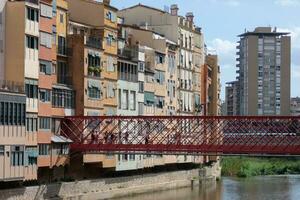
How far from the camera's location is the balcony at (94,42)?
200 ft

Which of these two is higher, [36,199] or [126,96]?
[126,96]

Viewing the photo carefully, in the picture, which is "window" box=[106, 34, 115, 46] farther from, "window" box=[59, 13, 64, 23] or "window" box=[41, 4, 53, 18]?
"window" box=[41, 4, 53, 18]

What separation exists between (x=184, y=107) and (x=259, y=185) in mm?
12439

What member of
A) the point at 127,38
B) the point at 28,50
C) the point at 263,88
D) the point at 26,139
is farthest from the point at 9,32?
the point at 263,88

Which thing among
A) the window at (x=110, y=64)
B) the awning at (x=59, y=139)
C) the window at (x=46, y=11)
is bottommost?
the awning at (x=59, y=139)

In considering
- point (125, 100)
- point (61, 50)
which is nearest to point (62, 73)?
point (61, 50)

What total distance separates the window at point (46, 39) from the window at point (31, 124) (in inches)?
205

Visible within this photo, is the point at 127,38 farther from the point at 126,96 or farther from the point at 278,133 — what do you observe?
the point at 278,133

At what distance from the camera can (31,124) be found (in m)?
52.0

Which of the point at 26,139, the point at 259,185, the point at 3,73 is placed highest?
the point at 3,73

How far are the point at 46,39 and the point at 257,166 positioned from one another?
69.9 meters

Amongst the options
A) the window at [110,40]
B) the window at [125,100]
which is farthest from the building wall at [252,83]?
the window at [110,40]

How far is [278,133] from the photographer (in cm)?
5712

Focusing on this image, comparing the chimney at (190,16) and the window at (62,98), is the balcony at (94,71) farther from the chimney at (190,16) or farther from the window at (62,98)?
the chimney at (190,16)
